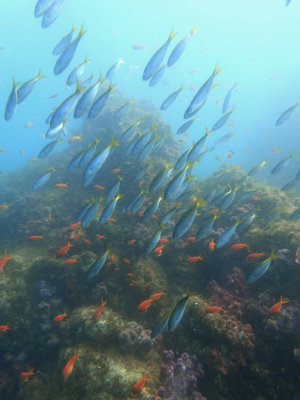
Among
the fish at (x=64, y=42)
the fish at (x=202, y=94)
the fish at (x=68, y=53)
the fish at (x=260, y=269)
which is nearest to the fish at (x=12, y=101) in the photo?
the fish at (x=68, y=53)

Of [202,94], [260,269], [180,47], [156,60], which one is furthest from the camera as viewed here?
[156,60]

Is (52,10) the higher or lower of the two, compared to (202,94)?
higher

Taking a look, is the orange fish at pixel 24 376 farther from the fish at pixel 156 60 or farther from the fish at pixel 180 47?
the fish at pixel 180 47

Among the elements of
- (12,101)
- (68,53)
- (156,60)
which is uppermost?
(156,60)

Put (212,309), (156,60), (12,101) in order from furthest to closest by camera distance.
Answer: (156,60) → (12,101) → (212,309)

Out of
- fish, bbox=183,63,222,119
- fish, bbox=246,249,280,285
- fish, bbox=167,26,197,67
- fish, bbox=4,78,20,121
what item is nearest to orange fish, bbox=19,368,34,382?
fish, bbox=246,249,280,285

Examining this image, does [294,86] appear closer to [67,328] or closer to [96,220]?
[96,220]

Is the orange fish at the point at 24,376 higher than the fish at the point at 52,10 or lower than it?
lower

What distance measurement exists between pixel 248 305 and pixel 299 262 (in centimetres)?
145

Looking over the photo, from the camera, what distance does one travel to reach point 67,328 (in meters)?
4.21

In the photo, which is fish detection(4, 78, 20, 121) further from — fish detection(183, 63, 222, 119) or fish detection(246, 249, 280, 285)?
fish detection(246, 249, 280, 285)

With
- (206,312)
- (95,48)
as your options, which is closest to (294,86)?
(206,312)

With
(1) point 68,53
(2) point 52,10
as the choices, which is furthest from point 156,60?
(2) point 52,10

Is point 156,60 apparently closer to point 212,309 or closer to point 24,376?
point 212,309
